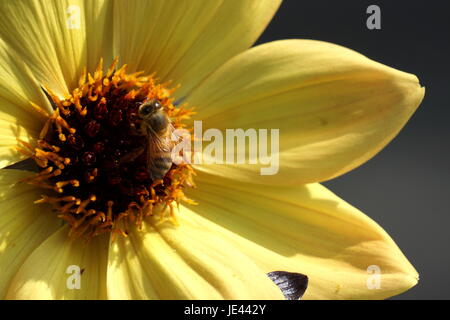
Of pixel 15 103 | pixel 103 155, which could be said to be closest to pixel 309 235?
pixel 103 155

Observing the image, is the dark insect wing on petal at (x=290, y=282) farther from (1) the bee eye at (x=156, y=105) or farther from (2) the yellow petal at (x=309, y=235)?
(1) the bee eye at (x=156, y=105)

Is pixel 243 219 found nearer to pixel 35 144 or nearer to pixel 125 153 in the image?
pixel 125 153

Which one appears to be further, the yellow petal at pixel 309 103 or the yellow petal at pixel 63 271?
the yellow petal at pixel 309 103

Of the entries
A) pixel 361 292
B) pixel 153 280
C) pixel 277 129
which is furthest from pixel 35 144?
pixel 361 292

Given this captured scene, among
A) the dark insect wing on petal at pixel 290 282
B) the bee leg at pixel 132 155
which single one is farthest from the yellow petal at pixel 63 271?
the dark insect wing on petal at pixel 290 282

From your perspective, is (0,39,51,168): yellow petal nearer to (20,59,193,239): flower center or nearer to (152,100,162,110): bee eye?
(20,59,193,239): flower center

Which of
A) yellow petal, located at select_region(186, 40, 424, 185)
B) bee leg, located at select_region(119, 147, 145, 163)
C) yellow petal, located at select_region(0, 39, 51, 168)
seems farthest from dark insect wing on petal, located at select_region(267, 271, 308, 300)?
yellow petal, located at select_region(0, 39, 51, 168)
